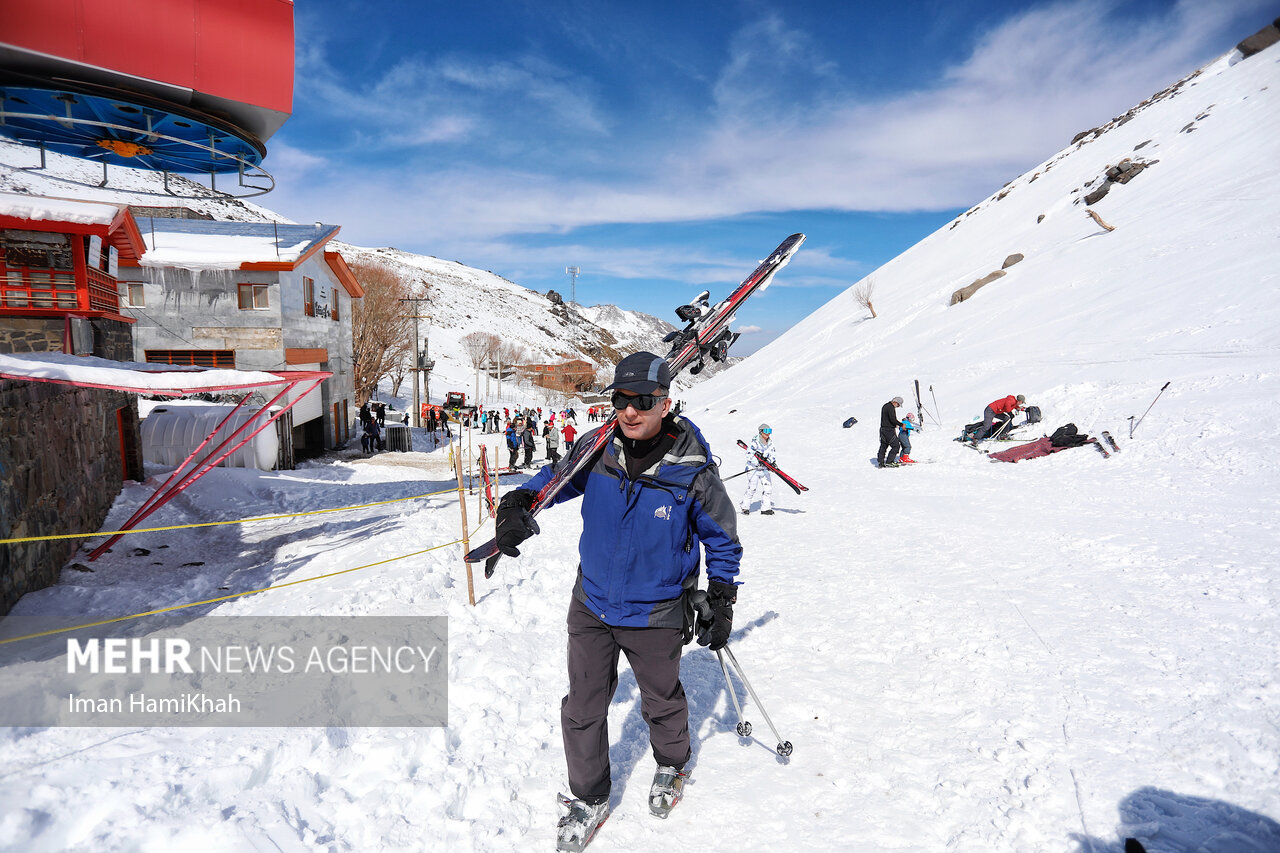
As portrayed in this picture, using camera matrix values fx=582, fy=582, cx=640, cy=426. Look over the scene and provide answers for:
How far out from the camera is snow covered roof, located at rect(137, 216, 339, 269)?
1741 cm

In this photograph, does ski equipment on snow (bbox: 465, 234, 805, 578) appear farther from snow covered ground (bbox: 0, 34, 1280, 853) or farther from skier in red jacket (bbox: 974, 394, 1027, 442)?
skier in red jacket (bbox: 974, 394, 1027, 442)

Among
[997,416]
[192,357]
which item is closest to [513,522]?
[997,416]

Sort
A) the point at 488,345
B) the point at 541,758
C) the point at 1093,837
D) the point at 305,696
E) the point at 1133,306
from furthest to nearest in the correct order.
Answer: the point at 488,345
the point at 1133,306
the point at 305,696
the point at 541,758
the point at 1093,837

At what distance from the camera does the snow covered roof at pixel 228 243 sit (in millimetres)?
17406

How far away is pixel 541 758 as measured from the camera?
11.8ft

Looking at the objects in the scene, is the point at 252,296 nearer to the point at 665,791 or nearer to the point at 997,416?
the point at 665,791

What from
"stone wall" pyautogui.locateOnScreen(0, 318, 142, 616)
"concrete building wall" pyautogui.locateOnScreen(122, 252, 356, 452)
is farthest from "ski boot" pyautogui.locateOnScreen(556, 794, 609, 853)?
"concrete building wall" pyautogui.locateOnScreen(122, 252, 356, 452)

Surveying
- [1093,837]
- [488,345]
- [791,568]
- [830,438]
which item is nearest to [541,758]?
[1093,837]

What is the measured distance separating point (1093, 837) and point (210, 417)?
58.6 feet

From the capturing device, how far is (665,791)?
10.2 feet

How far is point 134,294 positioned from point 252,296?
3087 mm

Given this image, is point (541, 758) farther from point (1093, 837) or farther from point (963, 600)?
point (963, 600)

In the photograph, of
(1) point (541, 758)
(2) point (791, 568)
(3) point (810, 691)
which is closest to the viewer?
(1) point (541, 758)

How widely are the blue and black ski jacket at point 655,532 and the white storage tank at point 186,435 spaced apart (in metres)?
14.2
